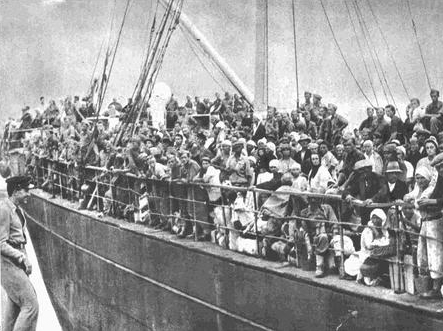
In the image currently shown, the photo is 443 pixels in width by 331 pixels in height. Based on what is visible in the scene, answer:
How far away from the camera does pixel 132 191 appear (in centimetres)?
1255

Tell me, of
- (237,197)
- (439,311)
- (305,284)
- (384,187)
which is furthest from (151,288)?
(439,311)

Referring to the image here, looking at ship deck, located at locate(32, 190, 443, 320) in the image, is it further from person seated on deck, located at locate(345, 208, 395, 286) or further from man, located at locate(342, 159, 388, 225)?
man, located at locate(342, 159, 388, 225)

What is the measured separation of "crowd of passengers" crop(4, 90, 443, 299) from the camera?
270 inches

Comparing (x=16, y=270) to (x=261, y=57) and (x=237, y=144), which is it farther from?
(x=261, y=57)

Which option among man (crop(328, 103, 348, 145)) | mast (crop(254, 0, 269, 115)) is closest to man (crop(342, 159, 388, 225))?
man (crop(328, 103, 348, 145))

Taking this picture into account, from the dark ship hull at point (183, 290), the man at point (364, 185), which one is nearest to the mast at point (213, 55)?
the dark ship hull at point (183, 290)

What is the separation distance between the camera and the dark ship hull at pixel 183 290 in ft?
23.1

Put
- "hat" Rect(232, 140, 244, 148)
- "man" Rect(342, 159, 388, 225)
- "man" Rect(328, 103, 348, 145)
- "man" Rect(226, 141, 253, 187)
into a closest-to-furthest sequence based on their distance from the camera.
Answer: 1. "man" Rect(342, 159, 388, 225)
2. "man" Rect(226, 141, 253, 187)
3. "hat" Rect(232, 140, 244, 148)
4. "man" Rect(328, 103, 348, 145)

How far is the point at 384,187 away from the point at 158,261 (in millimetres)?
5082

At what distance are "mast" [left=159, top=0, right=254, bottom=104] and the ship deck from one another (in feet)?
28.6

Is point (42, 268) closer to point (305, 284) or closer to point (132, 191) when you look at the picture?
point (132, 191)

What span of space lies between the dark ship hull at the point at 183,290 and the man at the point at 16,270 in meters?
3.16

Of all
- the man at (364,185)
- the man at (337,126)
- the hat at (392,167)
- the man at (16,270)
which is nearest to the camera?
the man at (16,270)

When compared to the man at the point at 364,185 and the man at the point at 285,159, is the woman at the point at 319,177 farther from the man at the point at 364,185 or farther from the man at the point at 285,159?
the man at the point at 364,185
